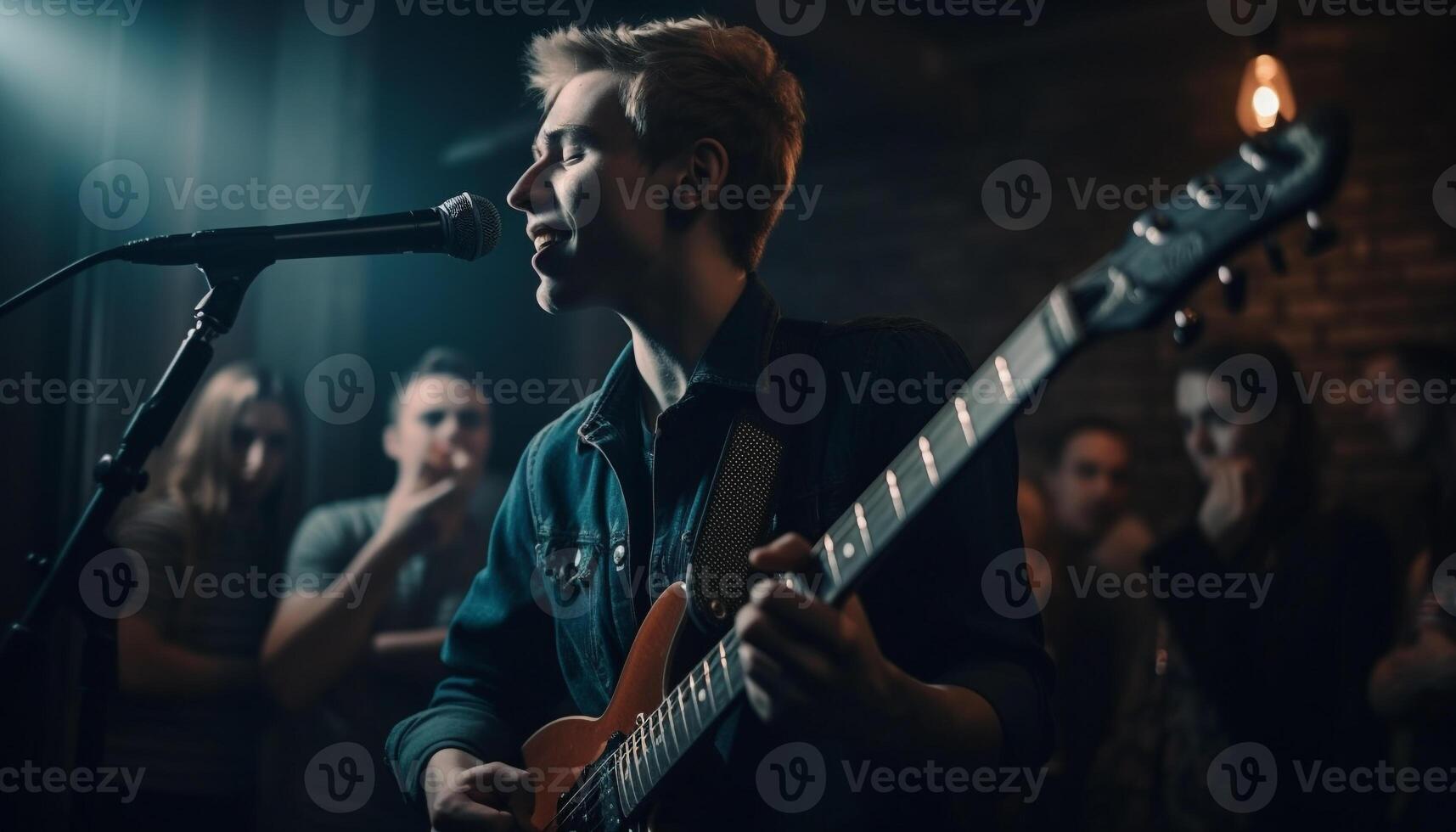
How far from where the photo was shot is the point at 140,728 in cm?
271

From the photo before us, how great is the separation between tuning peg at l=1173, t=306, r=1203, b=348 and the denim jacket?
1.03 ft

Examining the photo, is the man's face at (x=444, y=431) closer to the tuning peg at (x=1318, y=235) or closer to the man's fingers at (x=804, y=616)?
the man's fingers at (x=804, y=616)

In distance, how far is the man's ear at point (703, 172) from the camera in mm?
1771

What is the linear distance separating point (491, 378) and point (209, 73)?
1.98 m

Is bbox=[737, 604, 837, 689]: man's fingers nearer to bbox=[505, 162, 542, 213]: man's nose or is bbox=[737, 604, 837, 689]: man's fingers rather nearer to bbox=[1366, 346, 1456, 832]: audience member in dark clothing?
bbox=[505, 162, 542, 213]: man's nose

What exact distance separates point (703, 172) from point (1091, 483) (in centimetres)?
319

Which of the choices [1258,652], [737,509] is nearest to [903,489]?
[737,509]

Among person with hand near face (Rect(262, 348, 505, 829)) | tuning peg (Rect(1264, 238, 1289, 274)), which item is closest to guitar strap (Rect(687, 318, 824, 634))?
tuning peg (Rect(1264, 238, 1289, 274))

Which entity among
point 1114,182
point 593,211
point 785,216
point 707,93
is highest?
point 785,216

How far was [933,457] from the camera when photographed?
112 cm

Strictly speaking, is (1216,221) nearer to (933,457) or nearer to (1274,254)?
(1274,254)

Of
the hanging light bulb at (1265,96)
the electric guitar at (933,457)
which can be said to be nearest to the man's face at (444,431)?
the electric guitar at (933,457)

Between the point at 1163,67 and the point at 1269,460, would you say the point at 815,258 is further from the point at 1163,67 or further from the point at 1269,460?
the point at 1269,460

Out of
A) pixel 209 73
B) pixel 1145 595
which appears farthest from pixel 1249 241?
pixel 209 73
